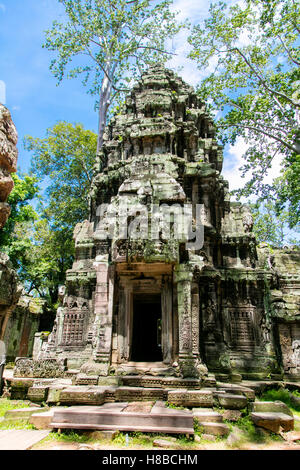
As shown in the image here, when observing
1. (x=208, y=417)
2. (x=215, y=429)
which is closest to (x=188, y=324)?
(x=208, y=417)

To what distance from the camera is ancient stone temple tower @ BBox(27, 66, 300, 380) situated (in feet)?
23.0

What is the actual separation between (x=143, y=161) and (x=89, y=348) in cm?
555

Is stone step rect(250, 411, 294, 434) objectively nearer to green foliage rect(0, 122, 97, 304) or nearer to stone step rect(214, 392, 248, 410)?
stone step rect(214, 392, 248, 410)

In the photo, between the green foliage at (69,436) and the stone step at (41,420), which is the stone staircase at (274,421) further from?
the stone step at (41,420)

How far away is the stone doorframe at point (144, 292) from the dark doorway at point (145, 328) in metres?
0.77

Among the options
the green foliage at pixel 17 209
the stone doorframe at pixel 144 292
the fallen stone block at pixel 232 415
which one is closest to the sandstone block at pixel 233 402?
the fallen stone block at pixel 232 415

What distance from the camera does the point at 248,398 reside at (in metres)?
5.89

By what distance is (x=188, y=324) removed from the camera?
683 cm

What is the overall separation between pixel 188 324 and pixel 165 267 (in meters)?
1.42

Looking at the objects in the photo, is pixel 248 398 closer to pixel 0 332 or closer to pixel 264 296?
pixel 264 296

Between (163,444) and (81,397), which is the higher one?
(81,397)

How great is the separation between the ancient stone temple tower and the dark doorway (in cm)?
5

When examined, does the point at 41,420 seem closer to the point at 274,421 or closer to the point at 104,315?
the point at 104,315

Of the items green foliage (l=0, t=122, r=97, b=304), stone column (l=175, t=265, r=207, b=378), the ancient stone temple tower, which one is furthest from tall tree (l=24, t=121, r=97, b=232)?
stone column (l=175, t=265, r=207, b=378)
